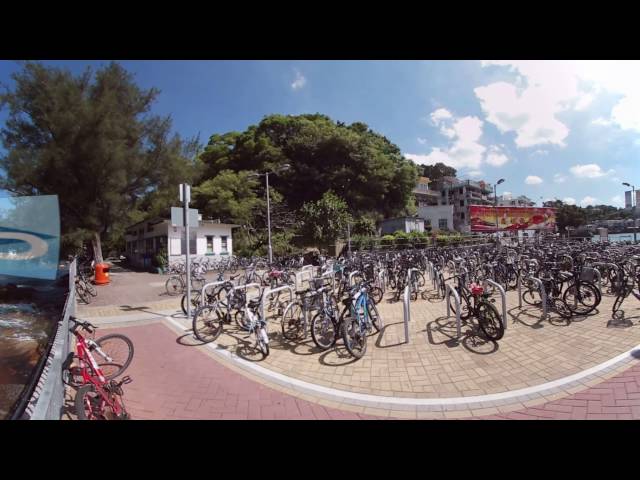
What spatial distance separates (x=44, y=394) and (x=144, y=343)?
119 inches

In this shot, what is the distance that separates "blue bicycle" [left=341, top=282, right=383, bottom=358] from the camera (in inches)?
151

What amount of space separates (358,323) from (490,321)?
6.58 ft

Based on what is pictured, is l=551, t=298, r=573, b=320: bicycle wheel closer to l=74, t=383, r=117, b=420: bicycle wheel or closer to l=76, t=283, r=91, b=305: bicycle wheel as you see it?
l=74, t=383, r=117, b=420: bicycle wheel

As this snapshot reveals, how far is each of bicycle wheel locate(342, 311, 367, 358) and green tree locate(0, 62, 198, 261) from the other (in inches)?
569

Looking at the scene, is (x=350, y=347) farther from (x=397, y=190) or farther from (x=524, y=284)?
(x=397, y=190)

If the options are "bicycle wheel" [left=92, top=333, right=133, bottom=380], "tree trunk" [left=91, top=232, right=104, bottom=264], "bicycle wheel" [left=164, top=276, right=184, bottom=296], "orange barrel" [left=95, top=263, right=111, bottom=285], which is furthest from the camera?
"tree trunk" [left=91, top=232, right=104, bottom=264]

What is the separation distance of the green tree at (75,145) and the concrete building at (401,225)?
2352 centimetres

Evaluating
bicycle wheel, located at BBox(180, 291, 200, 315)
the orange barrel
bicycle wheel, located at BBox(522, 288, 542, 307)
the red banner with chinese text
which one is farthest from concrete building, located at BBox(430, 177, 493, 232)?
bicycle wheel, located at BBox(180, 291, 200, 315)

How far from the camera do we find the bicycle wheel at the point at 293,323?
4734 mm

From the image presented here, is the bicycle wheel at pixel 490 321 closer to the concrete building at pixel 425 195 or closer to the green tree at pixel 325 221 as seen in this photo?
the green tree at pixel 325 221

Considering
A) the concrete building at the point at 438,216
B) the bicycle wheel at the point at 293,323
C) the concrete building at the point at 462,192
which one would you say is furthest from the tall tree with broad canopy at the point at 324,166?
the bicycle wheel at the point at 293,323

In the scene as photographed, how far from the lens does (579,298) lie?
5363mm

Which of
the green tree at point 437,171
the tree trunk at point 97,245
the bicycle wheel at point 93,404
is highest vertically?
the green tree at point 437,171
